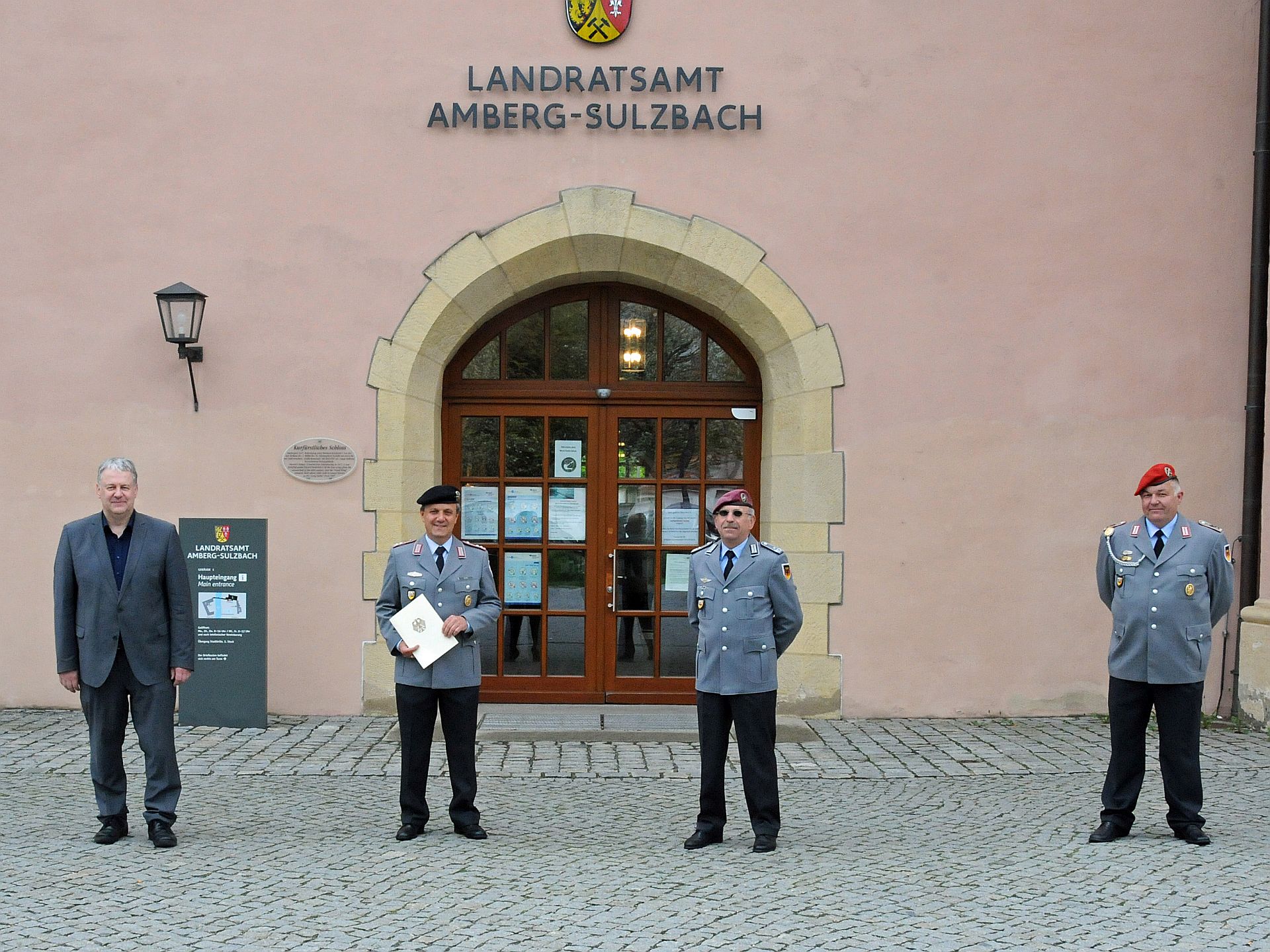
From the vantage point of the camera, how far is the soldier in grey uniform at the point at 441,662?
5.61 m

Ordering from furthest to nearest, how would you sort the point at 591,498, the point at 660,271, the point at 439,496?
the point at 591,498 → the point at 660,271 → the point at 439,496

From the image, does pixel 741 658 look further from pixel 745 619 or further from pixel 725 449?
pixel 725 449

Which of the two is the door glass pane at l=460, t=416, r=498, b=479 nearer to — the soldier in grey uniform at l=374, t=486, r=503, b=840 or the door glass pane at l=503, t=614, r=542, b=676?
the door glass pane at l=503, t=614, r=542, b=676

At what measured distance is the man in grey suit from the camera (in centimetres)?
552

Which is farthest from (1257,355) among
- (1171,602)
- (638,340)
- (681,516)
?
(638,340)

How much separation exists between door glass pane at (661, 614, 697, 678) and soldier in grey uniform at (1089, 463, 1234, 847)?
3912 mm

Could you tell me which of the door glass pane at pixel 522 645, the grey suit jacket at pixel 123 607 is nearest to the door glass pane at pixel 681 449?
the door glass pane at pixel 522 645

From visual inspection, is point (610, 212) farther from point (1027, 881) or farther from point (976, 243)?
point (1027, 881)

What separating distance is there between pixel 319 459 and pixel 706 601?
12.4 ft

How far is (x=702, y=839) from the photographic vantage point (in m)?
5.47

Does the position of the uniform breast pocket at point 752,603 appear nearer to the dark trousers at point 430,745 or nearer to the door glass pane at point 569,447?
the dark trousers at point 430,745

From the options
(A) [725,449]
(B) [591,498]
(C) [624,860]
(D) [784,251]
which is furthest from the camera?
(A) [725,449]

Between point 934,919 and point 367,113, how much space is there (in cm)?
632

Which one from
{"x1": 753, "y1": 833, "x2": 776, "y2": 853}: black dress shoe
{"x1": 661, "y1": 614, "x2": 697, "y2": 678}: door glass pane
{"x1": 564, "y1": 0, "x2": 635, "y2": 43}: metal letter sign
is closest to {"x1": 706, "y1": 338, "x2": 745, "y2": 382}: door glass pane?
{"x1": 661, "y1": 614, "x2": 697, "y2": 678}: door glass pane
